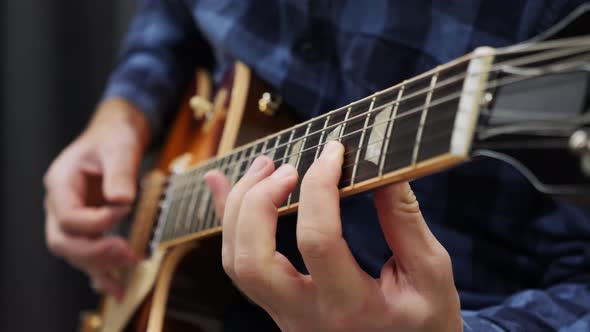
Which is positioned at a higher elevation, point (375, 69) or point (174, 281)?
point (375, 69)

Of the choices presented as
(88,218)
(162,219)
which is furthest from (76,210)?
(162,219)

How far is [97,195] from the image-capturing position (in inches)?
33.4

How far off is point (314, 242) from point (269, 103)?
256mm

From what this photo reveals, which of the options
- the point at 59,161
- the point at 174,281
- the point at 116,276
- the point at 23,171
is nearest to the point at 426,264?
the point at 174,281

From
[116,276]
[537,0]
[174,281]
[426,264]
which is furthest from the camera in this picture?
[116,276]

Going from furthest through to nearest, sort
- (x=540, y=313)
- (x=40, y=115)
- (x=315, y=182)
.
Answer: (x=40, y=115) → (x=540, y=313) → (x=315, y=182)

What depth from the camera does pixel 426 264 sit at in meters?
0.38

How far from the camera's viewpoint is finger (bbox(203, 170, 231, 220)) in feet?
1.63

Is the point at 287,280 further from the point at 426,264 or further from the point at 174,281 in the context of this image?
the point at 174,281

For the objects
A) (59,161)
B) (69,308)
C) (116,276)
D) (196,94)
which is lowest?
(69,308)

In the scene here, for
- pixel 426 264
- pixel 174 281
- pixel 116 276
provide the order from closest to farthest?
pixel 426 264, pixel 174 281, pixel 116 276

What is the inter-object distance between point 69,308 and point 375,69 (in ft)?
3.44

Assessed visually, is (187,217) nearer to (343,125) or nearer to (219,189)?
(219,189)

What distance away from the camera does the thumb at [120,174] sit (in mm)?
755
